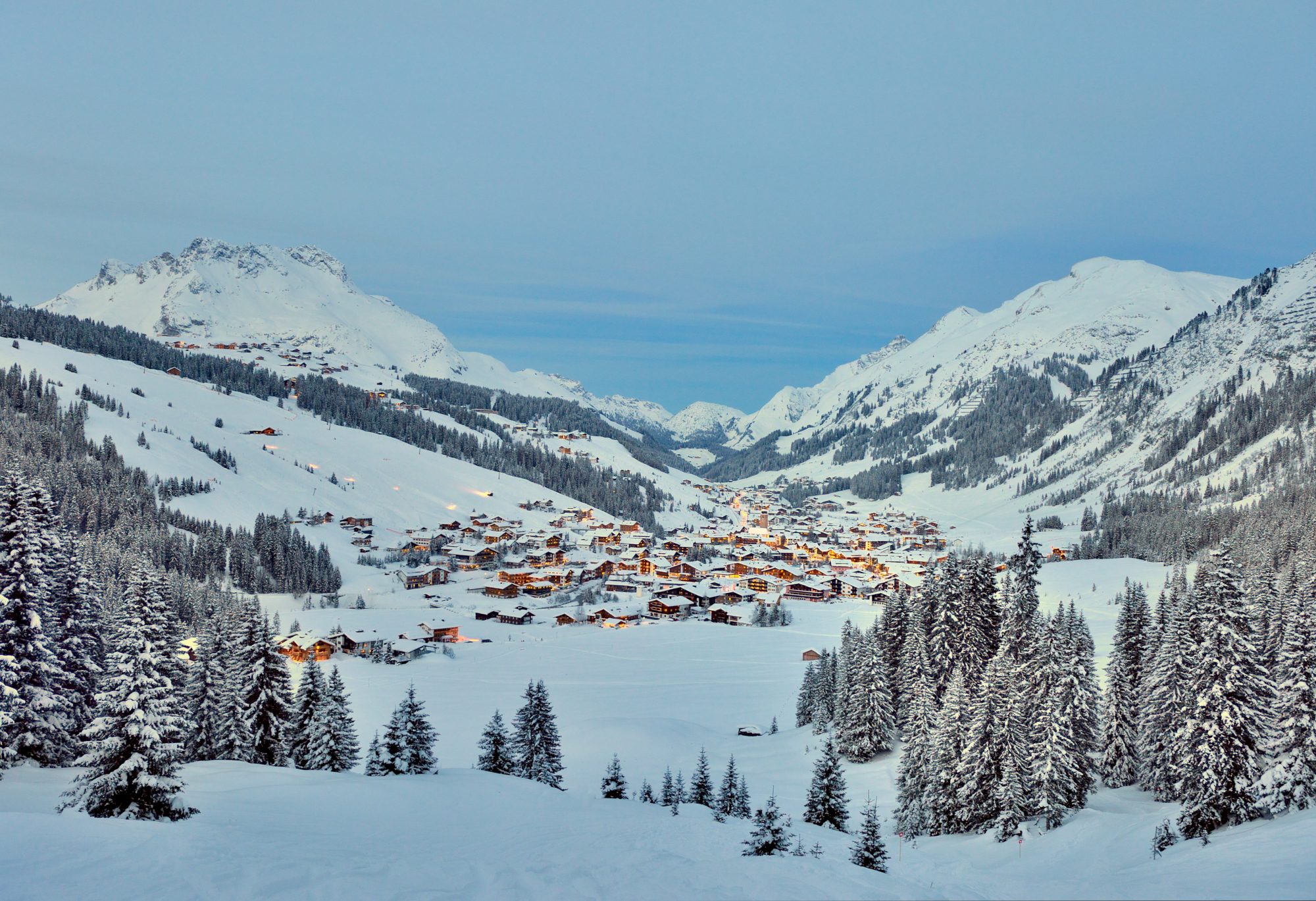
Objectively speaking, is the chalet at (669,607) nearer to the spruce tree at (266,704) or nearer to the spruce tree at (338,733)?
the spruce tree at (338,733)

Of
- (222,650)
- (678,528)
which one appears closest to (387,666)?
(222,650)

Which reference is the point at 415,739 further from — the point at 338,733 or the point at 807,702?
the point at 807,702

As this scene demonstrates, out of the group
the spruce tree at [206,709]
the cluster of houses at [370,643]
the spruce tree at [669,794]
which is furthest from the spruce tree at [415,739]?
the cluster of houses at [370,643]

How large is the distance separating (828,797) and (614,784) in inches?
341

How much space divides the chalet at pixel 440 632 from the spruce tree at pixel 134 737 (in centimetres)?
5490

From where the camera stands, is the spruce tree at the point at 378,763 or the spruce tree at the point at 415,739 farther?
the spruce tree at the point at 415,739

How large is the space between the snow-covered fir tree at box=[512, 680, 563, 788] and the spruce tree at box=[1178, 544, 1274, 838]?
2412cm

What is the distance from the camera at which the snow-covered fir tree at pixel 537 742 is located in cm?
3319

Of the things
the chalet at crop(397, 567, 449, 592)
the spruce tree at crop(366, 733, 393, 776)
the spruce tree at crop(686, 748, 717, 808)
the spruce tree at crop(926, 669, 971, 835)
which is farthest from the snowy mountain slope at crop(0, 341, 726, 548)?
the spruce tree at crop(926, 669, 971, 835)

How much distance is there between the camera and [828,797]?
27750 millimetres

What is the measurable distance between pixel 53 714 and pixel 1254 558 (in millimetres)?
93205

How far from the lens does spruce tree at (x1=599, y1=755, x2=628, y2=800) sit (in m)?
29.8

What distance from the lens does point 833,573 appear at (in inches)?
4948

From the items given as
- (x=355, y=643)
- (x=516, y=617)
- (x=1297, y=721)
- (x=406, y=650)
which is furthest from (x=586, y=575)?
(x=1297, y=721)
